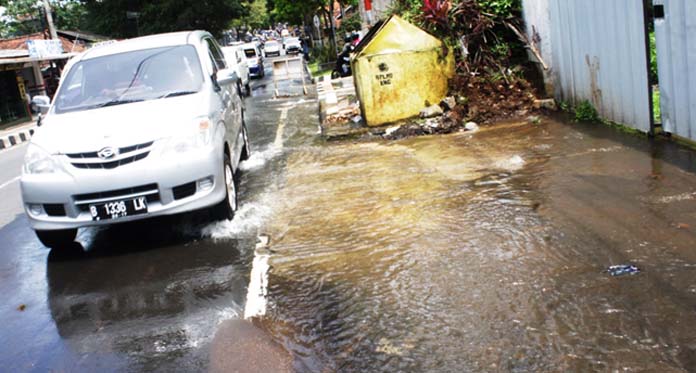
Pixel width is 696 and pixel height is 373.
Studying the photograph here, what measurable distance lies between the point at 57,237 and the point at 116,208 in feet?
2.93

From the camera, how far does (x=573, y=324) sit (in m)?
3.59

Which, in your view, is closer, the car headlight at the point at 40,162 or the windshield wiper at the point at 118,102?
the car headlight at the point at 40,162

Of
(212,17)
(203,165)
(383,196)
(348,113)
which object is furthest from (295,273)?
(212,17)

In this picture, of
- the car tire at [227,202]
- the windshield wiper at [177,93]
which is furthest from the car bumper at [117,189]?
the windshield wiper at [177,93]

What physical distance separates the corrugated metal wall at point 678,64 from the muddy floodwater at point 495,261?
30 cm

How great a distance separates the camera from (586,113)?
877 centimetres

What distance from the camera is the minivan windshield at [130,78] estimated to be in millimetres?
6664

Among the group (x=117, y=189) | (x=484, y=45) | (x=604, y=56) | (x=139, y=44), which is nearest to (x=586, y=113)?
(x=604, y=56)

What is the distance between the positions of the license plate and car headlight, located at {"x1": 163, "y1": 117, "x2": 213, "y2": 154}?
1.66ft

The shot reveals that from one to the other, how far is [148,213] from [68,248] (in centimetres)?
116

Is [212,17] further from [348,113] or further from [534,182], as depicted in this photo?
[534,182]

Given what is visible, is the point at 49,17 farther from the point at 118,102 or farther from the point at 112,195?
the point at 112,195

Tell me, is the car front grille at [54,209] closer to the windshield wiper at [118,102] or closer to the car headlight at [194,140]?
the car headlight at [194,140]

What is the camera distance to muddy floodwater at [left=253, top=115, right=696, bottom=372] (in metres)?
3.45
